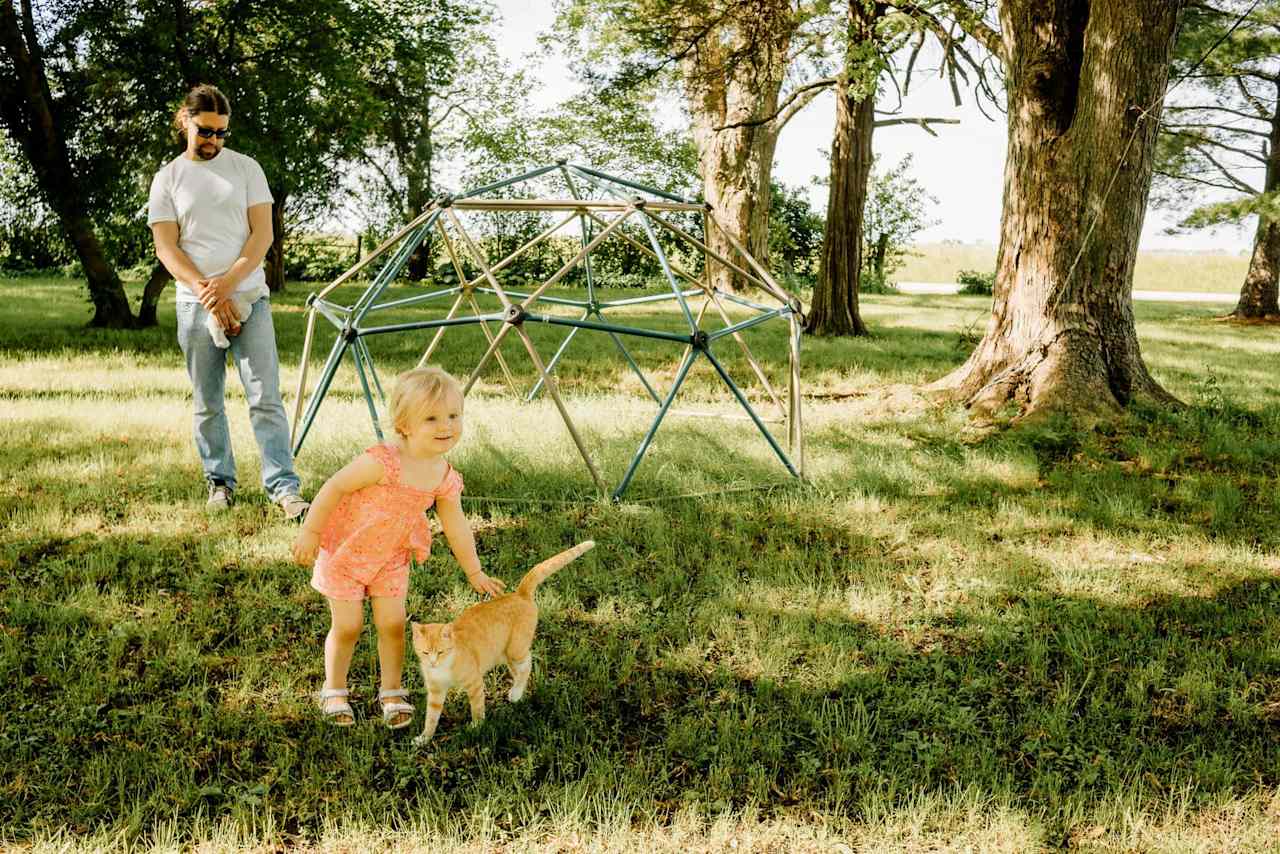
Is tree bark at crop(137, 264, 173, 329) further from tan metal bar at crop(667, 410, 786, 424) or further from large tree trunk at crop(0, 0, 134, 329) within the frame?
tan metal bar at crop(667, 410, 786, 424)

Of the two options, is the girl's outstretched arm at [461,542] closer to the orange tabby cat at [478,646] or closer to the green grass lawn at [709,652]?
the orange tabby cat at [478,646]

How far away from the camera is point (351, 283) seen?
19016 millimetres

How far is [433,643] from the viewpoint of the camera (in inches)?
97.6

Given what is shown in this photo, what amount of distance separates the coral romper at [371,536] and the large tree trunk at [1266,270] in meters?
17.7

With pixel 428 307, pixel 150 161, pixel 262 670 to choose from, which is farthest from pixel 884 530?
pixel 428 307

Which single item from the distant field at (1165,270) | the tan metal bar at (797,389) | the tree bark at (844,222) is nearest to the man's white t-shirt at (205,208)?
the tan metal bar at (797,389)

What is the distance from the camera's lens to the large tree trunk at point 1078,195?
6.00 m

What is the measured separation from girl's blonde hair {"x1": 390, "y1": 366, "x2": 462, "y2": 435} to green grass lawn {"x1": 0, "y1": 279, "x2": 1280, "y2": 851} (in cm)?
90

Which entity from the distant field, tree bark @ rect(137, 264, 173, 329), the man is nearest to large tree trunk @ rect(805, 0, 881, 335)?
tree bark @ rect(137, 264, 173, 329)

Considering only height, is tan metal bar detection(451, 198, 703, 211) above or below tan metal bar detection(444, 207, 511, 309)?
above

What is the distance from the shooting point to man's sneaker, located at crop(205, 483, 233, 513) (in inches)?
176

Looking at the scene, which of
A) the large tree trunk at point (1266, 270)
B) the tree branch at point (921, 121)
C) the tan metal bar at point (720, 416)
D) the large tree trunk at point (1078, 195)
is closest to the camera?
the large tree trunk at point (1078, 195)

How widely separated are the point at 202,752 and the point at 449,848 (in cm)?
86

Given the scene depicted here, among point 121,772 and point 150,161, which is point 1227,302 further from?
point 121,772
